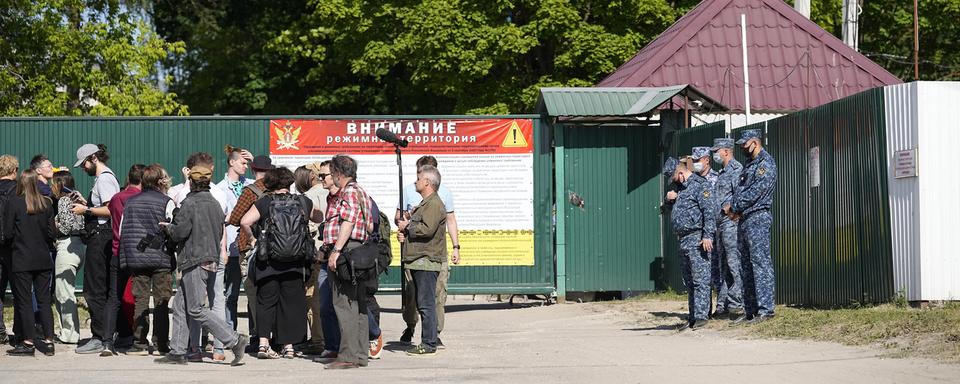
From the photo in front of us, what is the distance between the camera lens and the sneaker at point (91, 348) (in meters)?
12.5

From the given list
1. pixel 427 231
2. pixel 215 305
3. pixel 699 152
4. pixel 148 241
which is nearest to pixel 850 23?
pixel 699 152

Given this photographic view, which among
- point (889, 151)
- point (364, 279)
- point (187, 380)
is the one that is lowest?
point (187, 380)

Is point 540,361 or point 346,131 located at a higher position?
point 346,131

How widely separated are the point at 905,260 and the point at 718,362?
2874 millimetres

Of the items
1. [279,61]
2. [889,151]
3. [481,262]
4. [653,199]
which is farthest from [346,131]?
[279,61]

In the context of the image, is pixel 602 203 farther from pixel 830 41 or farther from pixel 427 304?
pixel 830 41

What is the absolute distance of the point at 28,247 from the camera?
1224cm

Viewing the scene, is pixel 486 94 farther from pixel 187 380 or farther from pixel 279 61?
pixel 187 380

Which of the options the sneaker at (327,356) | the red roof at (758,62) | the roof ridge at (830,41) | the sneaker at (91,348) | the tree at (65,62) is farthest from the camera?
the tree at (65,62)

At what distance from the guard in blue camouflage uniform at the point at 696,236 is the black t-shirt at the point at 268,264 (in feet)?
12.6

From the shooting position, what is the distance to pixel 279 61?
1608 inches

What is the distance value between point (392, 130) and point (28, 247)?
6233 mm

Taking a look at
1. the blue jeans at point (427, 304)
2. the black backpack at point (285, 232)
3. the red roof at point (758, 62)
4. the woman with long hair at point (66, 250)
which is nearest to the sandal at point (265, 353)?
the black backpack at point (285, 232)

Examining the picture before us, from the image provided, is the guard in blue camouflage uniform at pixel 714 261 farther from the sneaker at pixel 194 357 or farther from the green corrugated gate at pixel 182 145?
the sneaker at pixel 194 357
